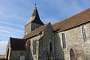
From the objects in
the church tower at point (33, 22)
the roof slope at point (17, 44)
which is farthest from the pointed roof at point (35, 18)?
the roof slope at point (17, 44)

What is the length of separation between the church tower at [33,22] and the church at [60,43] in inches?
324

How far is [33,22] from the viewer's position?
4434cm

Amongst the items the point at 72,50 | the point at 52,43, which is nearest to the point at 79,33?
the point at 72,50

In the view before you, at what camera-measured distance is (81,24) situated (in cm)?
2388

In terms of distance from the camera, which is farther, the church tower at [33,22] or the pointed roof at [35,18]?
the pointed roof at [35,18]

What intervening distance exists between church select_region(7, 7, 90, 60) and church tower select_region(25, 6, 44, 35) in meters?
8.22

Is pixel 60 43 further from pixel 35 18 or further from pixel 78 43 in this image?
pixel 35 18

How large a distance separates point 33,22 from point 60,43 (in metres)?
Result: 18.2

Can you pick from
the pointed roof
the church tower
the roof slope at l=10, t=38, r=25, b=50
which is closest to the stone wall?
the roof slope at l=10, t=38, r=25, b=50

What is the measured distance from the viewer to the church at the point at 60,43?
23.3m

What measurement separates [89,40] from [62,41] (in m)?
5.98

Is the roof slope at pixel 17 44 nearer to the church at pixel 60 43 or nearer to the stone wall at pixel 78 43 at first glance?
the church at pixel 60 43

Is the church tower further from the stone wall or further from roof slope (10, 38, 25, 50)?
the stone wall

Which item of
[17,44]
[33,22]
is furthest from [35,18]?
[17,44]
